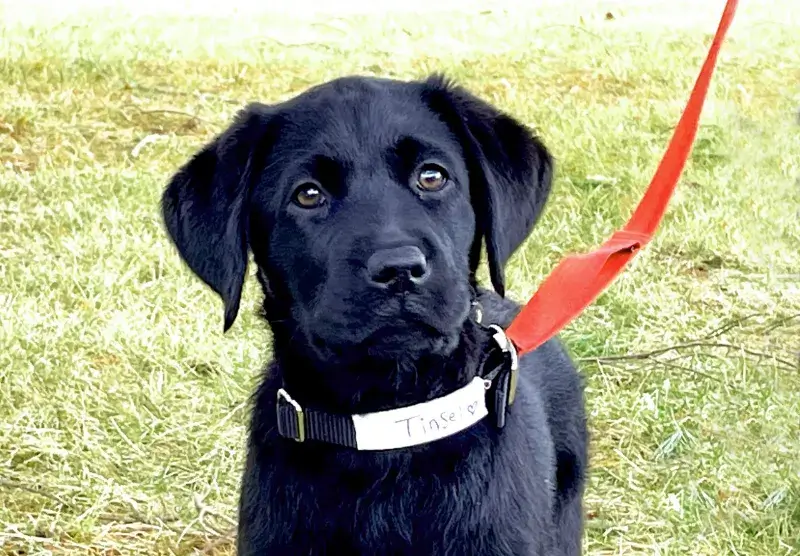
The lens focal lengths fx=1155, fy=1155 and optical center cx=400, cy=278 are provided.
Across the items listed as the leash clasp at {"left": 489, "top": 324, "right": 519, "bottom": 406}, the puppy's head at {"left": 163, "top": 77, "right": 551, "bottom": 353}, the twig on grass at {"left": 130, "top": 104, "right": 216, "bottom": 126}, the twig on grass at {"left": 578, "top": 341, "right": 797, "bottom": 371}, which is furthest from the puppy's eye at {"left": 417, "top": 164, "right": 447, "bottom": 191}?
the twig on grass at {"left": 130, "top": 104, "right": 216, "bottom": 126}

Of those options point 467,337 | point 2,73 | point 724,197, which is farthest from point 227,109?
point 467,337

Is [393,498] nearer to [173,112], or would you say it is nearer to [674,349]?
[674,349]

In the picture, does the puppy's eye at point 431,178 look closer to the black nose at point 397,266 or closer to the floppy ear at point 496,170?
the floppy ear at point 496,170

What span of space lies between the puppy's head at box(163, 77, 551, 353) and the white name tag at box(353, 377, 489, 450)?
0.12 meters

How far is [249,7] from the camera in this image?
11.8 meters

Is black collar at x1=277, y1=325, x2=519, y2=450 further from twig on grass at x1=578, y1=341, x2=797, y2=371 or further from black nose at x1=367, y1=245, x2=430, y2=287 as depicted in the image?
twig on grass at x1=578, y1=341, x2=797, y2=371

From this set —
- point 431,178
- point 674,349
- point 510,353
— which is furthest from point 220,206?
point 674,349

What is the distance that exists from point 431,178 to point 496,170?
0.17m

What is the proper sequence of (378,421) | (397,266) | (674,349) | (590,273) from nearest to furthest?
(397,266), (378,421), (590,273), (674,349)

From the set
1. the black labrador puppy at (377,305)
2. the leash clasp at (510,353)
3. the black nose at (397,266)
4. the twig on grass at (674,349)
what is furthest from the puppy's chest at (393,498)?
the twig on grass at (674,349)

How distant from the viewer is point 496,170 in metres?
2.62

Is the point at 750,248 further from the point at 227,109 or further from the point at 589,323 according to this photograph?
the point at 227,109

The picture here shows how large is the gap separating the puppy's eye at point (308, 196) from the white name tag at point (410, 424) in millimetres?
482

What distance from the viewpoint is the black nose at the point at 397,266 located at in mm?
2215
